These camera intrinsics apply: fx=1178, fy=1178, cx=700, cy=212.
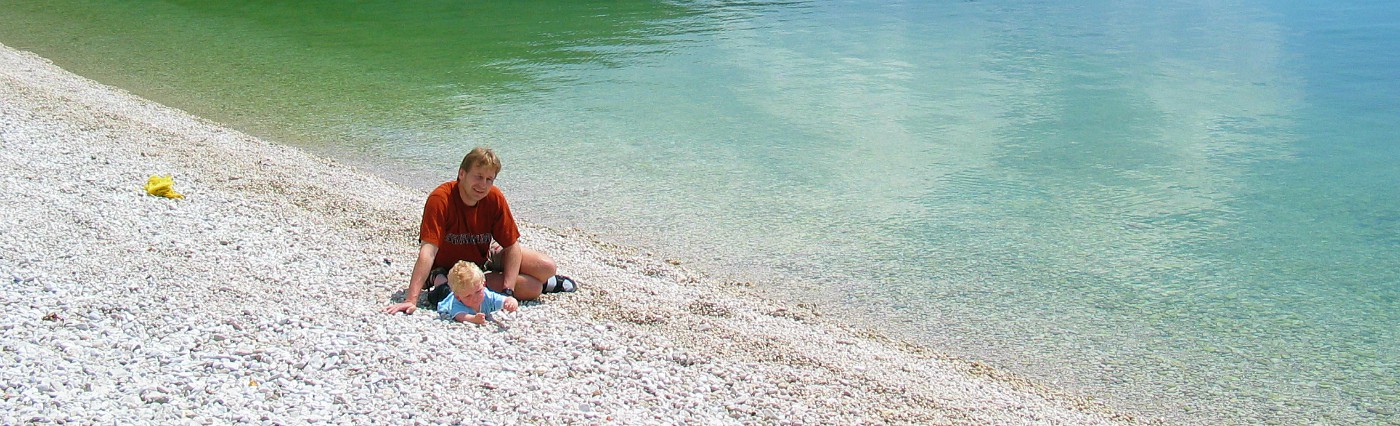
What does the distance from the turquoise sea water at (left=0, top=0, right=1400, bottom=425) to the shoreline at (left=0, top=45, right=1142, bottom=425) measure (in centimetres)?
84

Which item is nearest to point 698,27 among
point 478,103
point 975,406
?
point 478,103

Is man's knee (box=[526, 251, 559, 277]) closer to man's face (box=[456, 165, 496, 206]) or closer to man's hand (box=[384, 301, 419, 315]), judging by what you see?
man's face (box=[456, 165, 496, 206])

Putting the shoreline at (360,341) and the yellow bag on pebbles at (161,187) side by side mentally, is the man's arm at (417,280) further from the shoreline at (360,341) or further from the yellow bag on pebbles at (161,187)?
the yellow bag on pebbles at (161,187)

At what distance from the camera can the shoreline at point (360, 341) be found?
4578mm

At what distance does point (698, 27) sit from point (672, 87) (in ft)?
20.2

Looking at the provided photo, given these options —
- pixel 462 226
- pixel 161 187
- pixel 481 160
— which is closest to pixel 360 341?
pixel 462 226

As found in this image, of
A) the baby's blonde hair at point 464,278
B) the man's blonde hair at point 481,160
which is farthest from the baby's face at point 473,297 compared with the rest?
the man's blonde hair at point 481,160

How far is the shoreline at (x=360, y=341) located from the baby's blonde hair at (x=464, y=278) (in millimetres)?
175

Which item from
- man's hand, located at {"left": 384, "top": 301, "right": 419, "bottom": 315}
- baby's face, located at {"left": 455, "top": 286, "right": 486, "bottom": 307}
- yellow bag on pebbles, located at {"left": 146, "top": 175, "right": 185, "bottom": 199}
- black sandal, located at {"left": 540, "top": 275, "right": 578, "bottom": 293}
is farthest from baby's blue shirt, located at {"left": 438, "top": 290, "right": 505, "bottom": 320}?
yellow bag on pebbles, located at {"left": 146, "top": 175, "right": 185, "bottom": 199}

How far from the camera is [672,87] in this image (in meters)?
15.0

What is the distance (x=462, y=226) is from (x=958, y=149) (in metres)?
6.96

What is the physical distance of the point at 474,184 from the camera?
5422 mm

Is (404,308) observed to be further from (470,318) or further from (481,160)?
(481,160)

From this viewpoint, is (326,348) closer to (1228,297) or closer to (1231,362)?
(1231,362)
